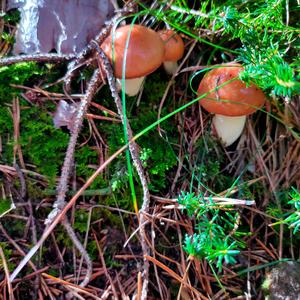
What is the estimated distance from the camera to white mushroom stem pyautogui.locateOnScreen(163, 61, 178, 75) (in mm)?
2150

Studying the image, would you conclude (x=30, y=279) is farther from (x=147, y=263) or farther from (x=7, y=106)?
(x=7, y=106)

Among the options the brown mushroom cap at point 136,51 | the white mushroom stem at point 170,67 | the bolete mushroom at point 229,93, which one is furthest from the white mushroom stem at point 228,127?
the brown mushroom cap at point 136,51

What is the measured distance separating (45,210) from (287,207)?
121 cm

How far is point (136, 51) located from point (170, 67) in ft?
1.25

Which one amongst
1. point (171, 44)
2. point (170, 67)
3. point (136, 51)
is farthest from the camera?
point (170, 67)

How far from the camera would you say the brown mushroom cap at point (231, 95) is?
1.83m

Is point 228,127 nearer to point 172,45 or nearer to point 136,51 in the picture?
point 172,45

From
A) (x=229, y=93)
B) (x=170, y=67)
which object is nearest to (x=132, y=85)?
(x=170, y=67)

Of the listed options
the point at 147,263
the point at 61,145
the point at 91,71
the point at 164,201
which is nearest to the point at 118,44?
the point at 91,71

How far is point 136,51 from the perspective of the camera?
5.99 feet

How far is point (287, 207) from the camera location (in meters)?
2.01

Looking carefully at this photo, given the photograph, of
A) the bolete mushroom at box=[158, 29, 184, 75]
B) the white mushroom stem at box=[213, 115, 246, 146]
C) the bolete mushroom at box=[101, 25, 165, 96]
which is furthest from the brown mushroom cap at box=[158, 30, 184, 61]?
the white mushroom stem at box=[213, 115, 246, 146]

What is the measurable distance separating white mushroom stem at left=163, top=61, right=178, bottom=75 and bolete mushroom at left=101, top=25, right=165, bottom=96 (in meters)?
0.25

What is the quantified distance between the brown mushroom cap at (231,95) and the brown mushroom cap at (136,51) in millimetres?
292
